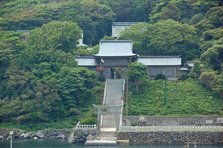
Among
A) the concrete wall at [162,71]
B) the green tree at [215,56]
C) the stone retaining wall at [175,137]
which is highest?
the green tree at [215,56]

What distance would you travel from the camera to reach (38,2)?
82375mm

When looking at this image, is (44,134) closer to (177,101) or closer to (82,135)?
(82,135)

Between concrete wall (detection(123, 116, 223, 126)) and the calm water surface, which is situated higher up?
concrete wall (detection(123, 116, 223, 126))

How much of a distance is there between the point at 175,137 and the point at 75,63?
40.1ft

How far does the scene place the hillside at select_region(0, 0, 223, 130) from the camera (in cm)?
5850

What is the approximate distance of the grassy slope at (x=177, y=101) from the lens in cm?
5788

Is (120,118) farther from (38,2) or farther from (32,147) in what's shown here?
(38,2)

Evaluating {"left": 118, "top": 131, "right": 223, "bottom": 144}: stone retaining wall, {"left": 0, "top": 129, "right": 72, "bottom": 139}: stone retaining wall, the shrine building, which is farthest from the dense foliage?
{"left": 118, "top": 131, "right": 223, "bottom": 144}: stone retaining wall

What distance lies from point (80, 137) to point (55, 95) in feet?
14.4

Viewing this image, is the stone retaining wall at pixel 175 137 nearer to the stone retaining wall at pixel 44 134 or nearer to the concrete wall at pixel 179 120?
the concrete wall at pixel 179 120

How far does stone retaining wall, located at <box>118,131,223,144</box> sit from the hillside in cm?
396

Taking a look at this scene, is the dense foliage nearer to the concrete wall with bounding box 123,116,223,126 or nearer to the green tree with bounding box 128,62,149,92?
the green tree with bounding box 128,62,149,92

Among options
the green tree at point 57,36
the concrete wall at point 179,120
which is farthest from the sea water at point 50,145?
the green tree at point 57,36

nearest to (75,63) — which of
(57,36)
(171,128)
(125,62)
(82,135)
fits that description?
(57,36)
